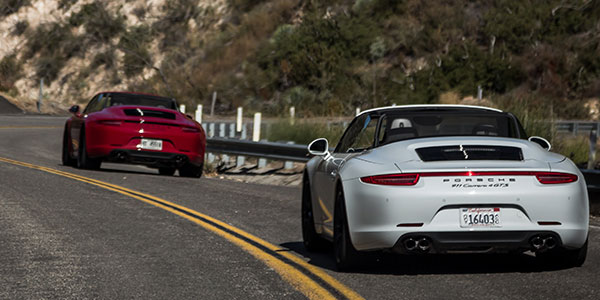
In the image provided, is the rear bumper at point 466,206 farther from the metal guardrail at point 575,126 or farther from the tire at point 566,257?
the metal guardrail at point 575,126

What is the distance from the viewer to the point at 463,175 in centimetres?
689

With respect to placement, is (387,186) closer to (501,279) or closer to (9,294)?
(501,279)

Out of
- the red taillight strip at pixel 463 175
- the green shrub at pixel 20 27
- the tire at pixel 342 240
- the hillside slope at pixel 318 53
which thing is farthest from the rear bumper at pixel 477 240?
the green shrub at pixel 20 27

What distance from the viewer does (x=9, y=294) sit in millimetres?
6633

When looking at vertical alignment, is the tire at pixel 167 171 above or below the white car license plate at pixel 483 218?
below

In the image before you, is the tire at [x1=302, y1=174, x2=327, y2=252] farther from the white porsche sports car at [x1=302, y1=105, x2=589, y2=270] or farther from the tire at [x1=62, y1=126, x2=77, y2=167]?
the tire at [x1=62, y1=126, x2=77, y2=167]

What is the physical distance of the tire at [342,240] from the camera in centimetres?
740

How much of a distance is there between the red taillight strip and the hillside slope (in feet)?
73.2

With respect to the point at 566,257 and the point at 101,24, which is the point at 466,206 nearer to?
the point at 566,257

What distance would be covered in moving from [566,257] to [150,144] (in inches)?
421

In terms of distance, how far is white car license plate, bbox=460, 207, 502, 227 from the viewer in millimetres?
6867

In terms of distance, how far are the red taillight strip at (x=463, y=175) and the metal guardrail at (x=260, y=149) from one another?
35.4 feet

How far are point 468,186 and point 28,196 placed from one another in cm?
784

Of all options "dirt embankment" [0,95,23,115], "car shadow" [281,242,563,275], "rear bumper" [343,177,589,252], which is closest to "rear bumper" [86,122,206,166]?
"car shadow" [281,242,563,275]
